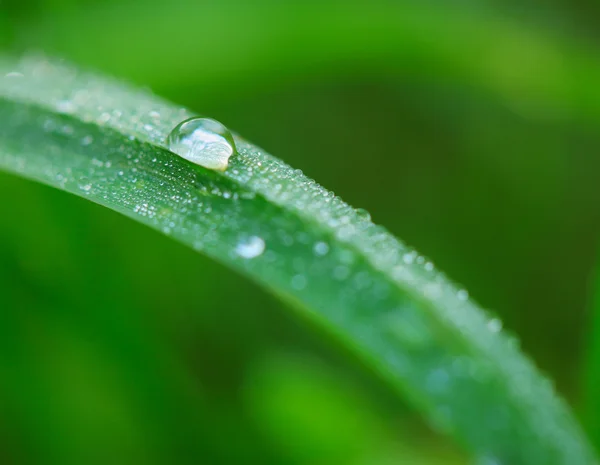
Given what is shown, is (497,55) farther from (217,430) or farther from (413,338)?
(413,338)

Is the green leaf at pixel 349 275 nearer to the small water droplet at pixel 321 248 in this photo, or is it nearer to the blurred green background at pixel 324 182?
the small water droplet at pixel 321 248

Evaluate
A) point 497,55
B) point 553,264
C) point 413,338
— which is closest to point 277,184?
point 413,338

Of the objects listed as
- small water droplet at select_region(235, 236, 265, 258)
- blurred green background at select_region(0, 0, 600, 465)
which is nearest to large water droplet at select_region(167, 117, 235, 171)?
small water droplet at select_region(235, 236, 265, 258)

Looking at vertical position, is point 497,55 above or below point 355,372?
above

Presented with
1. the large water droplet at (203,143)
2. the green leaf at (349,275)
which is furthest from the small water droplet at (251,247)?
the large water droplet at (203,143)

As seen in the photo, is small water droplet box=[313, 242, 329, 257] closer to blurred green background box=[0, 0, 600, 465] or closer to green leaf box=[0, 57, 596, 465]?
green leaf box=[0, 57, 596, 465]

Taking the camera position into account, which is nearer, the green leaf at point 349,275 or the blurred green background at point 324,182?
the green leaf at point 349,275

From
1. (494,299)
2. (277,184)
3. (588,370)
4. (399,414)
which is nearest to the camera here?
(277,184)
